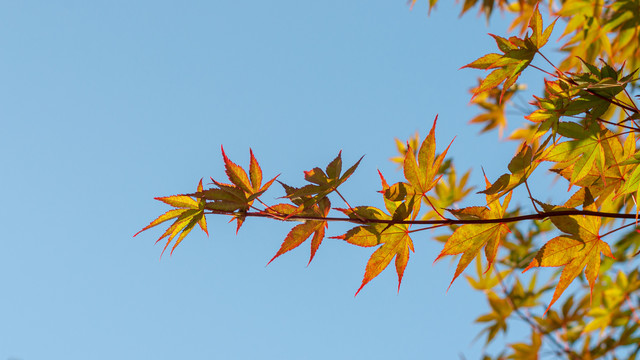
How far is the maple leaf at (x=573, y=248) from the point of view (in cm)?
63

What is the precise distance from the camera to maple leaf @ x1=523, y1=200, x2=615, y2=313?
2.07 feet

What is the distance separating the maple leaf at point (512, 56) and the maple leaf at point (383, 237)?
0.23m

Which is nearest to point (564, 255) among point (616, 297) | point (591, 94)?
point (591, 94)

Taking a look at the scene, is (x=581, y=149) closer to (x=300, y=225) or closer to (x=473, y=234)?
(x=473, y=234)

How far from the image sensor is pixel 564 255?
0.65 meters

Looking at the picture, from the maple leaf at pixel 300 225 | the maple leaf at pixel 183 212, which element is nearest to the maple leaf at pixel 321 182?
the maple leaf at pixel 300 225

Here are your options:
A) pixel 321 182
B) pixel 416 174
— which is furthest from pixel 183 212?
pixel 416 174

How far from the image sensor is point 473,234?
2.13ft

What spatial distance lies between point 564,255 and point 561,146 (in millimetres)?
148

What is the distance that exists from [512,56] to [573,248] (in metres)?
0.28

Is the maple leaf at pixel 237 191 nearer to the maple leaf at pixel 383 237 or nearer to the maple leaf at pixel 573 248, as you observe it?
the maple leaf at pixel 383 237

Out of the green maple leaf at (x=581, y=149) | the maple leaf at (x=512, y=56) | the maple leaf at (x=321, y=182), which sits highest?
the maple leaf at (x=512, y=56)

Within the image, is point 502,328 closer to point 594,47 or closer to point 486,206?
point 594,47

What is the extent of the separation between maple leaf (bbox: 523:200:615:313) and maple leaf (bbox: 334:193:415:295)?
0.54 ft
